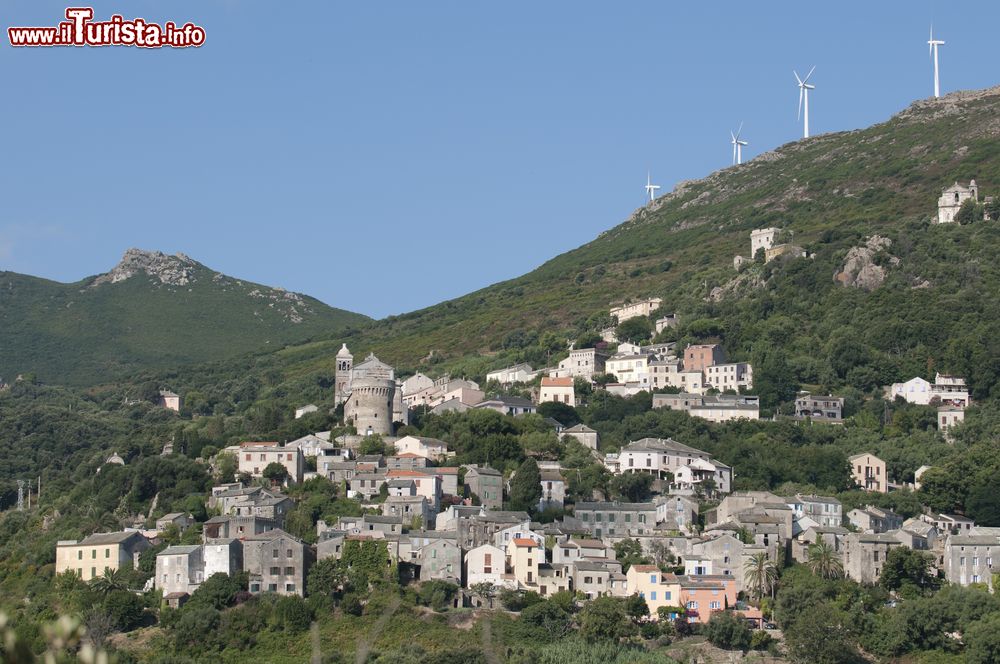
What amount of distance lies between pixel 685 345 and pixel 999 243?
32568mm

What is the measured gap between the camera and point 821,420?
98562 mm

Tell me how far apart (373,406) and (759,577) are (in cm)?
3085

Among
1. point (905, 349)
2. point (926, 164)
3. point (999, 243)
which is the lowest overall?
point (905, 349)

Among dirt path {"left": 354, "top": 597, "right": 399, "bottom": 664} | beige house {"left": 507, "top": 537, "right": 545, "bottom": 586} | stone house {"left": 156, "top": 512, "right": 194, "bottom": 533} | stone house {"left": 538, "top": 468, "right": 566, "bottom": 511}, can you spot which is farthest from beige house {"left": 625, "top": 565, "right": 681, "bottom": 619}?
dirt path {"left": 354, "top": 597, "right": 399, "bottom": 664}

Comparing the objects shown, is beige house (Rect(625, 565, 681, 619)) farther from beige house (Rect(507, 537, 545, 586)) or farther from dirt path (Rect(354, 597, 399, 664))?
dirt path (Rect(354, 597, 399, 664))

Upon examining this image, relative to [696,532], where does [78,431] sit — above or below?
above

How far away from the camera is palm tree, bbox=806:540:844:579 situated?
6725 centimetres

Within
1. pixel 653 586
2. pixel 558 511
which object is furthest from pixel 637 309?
pixel 653 586

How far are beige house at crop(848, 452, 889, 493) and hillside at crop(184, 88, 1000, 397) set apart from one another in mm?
18743

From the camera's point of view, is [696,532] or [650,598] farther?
[696,532]

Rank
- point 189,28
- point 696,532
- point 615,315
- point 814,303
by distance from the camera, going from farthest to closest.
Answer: point 615,315
point 814,303
point 696,532
point 189,28

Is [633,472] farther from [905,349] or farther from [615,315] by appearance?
[615,315]

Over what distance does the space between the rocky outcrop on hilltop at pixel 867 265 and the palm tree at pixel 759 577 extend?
61.0 metres

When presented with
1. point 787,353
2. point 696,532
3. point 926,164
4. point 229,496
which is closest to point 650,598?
point 696,532
